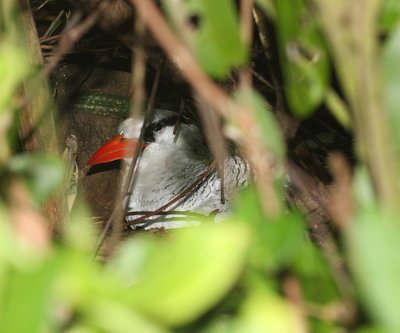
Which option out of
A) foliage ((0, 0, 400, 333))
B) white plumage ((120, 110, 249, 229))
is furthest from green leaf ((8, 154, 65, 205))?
Result: white plumage ((120, 110, 249, 229))

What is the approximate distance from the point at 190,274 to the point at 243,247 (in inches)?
1.1

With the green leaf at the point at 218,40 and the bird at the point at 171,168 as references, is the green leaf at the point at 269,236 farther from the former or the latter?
the bird at the point at 171,168

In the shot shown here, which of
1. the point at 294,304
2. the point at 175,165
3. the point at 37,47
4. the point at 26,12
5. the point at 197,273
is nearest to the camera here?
the point at 197,273

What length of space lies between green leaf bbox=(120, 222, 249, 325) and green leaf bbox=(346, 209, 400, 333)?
5cm

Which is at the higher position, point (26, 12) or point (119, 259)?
point (119, 259)

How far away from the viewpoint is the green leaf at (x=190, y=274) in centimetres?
23

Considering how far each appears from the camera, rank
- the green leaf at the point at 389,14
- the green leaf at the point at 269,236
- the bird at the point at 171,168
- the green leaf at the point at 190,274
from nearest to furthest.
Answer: the green leaf at the point at 190,274 → the green leaf at the point at 269,236 → the green leaf at the point at 389,14 → the bird at the point at 171,168

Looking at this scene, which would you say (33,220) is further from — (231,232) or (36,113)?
(36,113)

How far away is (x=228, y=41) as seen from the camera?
0.39 meters

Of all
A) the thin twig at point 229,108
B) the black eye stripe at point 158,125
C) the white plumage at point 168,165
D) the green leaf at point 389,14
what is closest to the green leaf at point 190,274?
the thin twig at point 229,108

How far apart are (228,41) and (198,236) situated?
171 mm

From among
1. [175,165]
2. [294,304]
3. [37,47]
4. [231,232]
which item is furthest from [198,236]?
[175,165]

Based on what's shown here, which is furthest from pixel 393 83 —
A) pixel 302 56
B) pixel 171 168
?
pixel 171 168

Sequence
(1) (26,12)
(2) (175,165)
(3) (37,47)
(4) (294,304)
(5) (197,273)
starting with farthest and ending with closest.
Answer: (2) (175,165) < (3) (37,47) < (1) (26,12) < (4) (294,304) < (5) (197,273)
